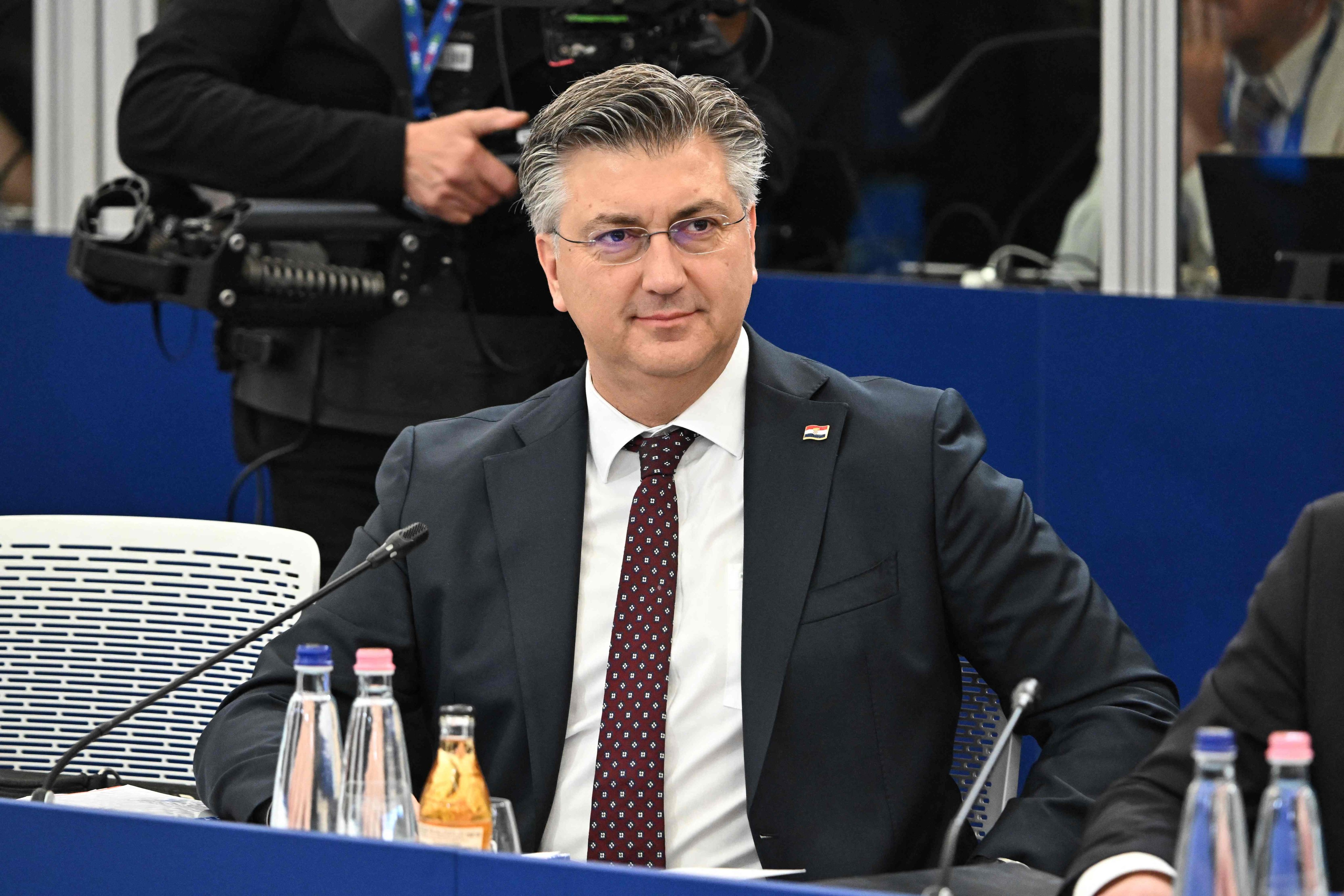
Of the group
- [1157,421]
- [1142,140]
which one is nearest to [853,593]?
[1157,421]

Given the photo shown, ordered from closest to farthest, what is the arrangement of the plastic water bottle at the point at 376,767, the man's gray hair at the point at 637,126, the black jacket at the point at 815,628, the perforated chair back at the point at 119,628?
the plastic water bottle at the point at 376,767, the black jacket at the point at 815,628, the man's gray hair at the point at 637,126, the perforated chair back at the point at 119,628

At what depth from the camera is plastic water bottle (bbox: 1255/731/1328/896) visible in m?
1.16

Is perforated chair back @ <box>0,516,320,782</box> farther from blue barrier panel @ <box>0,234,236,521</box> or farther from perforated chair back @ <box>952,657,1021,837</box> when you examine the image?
blue barrier panel @ <box>0,234,236,521</box>

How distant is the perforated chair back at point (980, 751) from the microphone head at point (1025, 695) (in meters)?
0.48

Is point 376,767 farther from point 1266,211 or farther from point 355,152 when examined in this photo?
point 1266,211

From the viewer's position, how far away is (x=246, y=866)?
133 cm

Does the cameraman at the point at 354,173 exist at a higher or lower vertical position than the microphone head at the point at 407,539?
higher

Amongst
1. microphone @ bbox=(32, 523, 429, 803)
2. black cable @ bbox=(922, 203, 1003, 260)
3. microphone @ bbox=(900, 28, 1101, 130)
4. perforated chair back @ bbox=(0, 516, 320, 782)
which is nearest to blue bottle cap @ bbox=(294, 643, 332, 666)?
microphone @ bbox=(32, 523, 429, 803)

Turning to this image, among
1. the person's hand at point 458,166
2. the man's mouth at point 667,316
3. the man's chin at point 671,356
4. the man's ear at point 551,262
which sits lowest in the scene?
the man's chin at point 671,356

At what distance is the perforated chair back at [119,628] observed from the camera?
253 cm

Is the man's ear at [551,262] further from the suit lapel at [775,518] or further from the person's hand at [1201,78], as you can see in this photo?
the person's hand at [1201,78]

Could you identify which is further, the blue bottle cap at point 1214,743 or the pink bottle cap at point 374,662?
the pink bottle cap at point 374,662

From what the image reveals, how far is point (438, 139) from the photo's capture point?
8.93 ft

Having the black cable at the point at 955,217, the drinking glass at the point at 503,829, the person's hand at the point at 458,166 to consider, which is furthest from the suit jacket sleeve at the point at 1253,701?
the black cable at the point at 955,217
